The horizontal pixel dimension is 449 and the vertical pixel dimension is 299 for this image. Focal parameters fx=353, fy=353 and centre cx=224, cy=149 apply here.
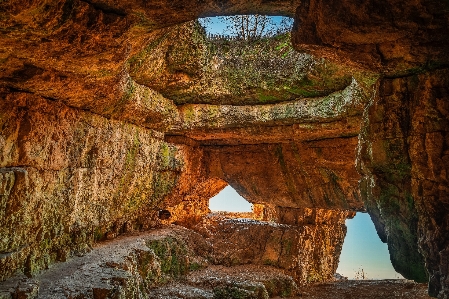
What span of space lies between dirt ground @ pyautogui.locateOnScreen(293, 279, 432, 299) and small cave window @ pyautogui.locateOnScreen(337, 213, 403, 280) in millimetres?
38811

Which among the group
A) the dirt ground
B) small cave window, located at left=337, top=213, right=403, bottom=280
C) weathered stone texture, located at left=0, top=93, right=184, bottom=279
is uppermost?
weathered stone texture, located at left=0, top=93, right=184, bottom=279

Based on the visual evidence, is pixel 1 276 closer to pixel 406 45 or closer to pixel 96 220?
pixel 96 220

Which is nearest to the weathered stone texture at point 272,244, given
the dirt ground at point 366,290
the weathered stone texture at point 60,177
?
the dirt ground at point 366,290

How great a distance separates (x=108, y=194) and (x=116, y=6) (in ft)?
21.8

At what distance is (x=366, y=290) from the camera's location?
13.1 metres

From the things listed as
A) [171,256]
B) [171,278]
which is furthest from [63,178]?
[171,256]

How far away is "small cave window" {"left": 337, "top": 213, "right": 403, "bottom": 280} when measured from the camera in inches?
2616

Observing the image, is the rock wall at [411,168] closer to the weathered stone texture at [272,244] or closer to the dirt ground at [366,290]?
the dirt ground at [366,290]

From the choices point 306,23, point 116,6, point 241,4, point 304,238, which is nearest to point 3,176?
point 116,6

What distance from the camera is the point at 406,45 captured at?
16.3ft

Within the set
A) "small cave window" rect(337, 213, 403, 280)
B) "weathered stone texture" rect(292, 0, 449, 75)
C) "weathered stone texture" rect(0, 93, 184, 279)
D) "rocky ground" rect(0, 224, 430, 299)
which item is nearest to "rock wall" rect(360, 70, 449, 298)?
"weathered stone texture" rect(292, 0, 449, 75)

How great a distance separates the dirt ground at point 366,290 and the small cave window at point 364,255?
38.8 m

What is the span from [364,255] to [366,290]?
281 feet

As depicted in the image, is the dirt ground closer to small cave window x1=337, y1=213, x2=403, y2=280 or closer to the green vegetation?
the green vegetation
